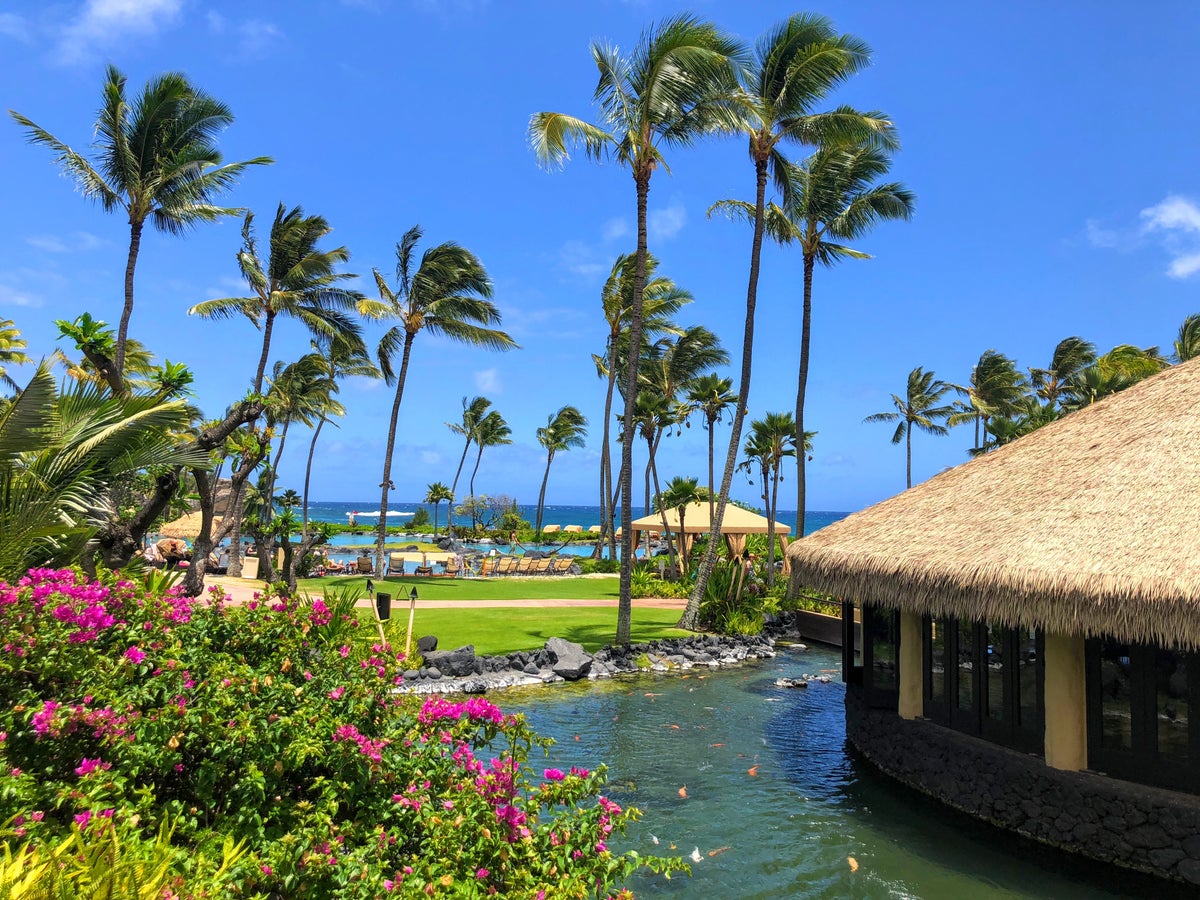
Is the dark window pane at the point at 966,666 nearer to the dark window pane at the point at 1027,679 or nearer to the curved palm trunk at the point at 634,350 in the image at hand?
the dark window pane at the point at 1027,679

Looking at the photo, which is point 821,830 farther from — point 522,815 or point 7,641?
point 7,641

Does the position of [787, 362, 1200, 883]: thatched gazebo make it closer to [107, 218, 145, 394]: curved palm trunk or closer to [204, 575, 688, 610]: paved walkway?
[204, 575, 688, 610]: paved walkway

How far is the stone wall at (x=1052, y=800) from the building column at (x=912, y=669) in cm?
27

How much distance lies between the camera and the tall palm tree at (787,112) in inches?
701

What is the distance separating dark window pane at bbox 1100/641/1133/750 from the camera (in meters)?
7.23

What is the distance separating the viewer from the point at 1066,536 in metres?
7.46

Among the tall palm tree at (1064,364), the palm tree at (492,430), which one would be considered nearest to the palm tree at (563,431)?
the palm tree at (492,430)

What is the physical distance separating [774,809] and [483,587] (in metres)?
19.1

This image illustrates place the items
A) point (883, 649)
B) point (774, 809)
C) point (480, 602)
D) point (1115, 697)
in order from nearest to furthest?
point (1115, 697)
point (774, 809)
point (883, 649)
point (480, 602)

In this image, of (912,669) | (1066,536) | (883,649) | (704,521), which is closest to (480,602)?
(704,521)

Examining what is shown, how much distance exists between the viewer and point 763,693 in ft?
46.8

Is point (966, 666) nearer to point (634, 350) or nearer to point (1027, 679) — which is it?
point (1027, 679)

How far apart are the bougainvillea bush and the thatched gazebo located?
5.07 meters

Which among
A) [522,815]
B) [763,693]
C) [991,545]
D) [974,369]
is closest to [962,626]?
[991,545]
